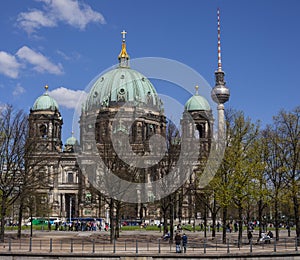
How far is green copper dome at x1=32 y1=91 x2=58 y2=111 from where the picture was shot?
11781 centimetres

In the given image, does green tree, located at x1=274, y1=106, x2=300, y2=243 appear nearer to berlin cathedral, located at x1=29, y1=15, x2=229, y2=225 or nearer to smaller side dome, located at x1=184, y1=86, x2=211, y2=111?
berlin cathedral, located at x1=29, y1=15, x2=229, y2=225

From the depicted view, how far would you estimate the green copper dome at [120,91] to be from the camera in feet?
399

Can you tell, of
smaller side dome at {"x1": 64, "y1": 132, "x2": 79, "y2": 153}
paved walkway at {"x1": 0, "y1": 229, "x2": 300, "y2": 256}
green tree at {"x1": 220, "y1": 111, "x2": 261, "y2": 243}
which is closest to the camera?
paved walkway at {"x1": 0, "y1": 229, "x2": 300, "y2": 256}

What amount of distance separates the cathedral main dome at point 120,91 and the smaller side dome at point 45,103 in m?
9.22

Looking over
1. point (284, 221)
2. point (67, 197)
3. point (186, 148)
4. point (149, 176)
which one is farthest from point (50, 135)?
point (186, 148)

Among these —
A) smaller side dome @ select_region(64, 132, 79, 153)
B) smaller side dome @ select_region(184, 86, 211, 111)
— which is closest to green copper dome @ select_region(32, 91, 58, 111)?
smaller side dome @ select_region(64, 132, 79, 153)

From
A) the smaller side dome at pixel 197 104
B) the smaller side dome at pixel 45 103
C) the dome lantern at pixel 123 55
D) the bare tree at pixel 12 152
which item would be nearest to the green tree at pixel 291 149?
the bare tree at pixel 12 152

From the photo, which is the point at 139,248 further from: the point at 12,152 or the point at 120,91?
the point at 120,91

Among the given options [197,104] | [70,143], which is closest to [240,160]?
[197,104]

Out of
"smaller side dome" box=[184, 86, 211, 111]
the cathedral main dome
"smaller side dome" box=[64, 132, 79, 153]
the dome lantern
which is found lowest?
"smaller side dome" box=[64, 132, 79, 153]

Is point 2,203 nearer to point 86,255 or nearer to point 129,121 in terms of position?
point 86,255

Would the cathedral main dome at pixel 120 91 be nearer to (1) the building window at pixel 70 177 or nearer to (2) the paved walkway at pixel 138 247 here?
(1) the building window at pixel 70 177

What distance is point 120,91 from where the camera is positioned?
123 m

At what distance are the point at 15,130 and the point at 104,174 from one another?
819cm
